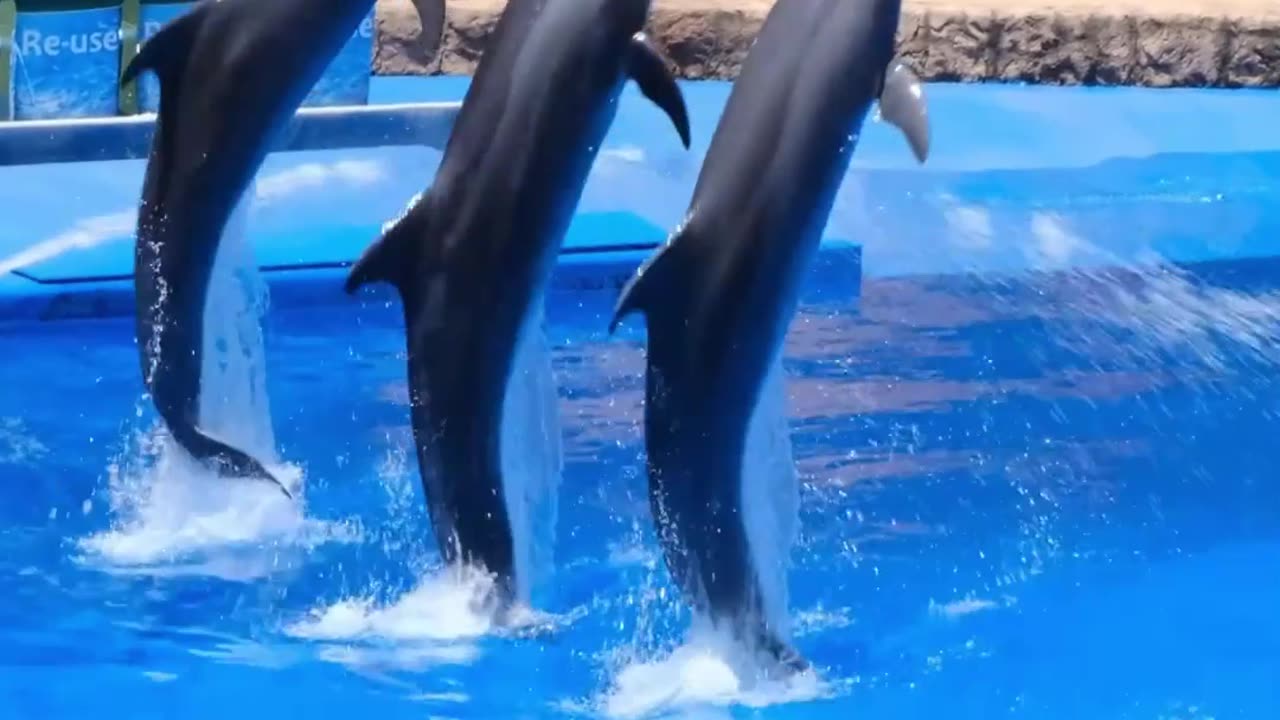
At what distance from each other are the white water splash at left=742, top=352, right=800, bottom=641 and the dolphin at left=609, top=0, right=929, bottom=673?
0.07 ft

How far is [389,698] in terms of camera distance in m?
4.70

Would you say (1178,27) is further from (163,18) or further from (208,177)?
(208,177)

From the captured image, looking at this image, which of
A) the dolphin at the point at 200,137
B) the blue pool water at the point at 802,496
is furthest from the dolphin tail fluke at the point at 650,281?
the dolphin at the point at 200,137

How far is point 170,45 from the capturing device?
14.9 feet

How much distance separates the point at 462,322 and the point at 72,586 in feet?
5.73

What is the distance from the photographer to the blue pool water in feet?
15.8

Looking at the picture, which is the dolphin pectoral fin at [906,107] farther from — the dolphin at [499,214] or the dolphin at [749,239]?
the dolphin at [499,214]

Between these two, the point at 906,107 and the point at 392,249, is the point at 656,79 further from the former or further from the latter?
the point at 392,249

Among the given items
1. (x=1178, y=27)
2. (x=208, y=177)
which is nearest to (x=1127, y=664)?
(x=208, y=177)

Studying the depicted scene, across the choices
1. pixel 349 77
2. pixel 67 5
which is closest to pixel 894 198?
pixel 349 77

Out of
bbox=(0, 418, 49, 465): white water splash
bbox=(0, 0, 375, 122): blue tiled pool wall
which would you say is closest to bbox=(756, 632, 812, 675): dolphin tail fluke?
bbox=(0, 418, 49, 465): white water splash

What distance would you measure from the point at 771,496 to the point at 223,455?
1518 millimetres

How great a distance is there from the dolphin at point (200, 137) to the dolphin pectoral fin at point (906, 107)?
1137mm

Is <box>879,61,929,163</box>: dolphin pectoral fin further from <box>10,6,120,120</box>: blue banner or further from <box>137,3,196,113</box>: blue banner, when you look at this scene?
<box>10,6,120,120</box>: blue banner
